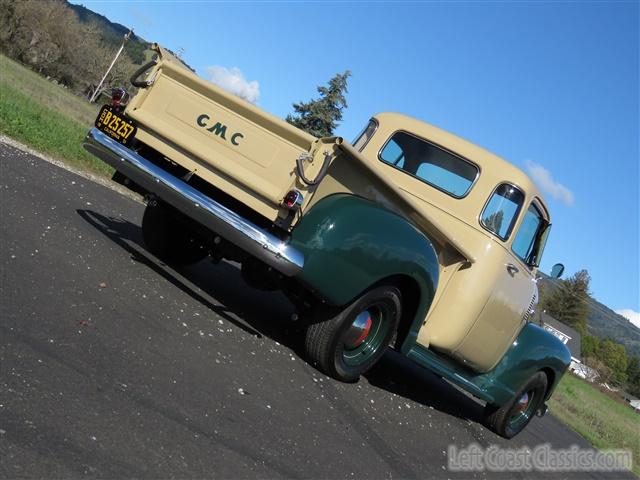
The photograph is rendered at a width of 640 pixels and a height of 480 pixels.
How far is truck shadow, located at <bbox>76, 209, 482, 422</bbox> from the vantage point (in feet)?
19.5

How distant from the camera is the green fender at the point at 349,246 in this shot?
4.66 metres

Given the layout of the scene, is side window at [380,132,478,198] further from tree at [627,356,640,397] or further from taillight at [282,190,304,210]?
tree at [627,356,640,397]

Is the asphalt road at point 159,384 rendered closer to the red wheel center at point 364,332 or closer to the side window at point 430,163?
the red wheel center at point 364,332

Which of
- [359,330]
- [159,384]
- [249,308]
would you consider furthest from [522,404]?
[159,384]

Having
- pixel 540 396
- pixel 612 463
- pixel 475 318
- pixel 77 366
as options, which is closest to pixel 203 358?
pixel 77 366

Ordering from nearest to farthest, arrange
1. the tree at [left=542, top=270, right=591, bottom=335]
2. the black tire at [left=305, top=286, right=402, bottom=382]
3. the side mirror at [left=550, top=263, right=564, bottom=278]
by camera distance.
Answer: the black tire at [left=305, top=286, right=402, bottom=382] → the side mirror at [left=550, top=263, right=564, bottom=278] → the tree at [left=542, top=270, right=591, bottom=335]

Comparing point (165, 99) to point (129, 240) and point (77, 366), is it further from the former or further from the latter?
point (77, 366)

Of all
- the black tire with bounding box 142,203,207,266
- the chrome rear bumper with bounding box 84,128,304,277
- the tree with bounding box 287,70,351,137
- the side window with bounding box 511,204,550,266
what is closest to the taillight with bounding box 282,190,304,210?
the chrome rear bumper with bounding box 84,128,304,277

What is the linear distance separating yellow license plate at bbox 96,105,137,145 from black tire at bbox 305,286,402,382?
2.21m

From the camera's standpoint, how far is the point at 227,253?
568 centimetres

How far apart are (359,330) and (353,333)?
0.20 ft

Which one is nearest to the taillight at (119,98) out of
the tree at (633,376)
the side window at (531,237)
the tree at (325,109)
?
the side window at (531,237)

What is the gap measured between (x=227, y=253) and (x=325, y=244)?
133 cm

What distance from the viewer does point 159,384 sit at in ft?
11.8
